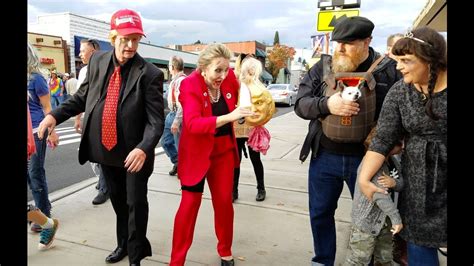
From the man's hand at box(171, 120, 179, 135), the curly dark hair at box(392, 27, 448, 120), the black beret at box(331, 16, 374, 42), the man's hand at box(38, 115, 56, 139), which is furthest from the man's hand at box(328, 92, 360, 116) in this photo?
the man's hand at box(171, 120, 179, 135)

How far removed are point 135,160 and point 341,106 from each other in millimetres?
1429

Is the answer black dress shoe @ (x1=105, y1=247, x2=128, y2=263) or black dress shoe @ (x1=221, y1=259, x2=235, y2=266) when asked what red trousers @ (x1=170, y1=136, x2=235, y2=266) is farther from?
black dress shoe @ (x1=105, y1=247, x2=128, y2=263)

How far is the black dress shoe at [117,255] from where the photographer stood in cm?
299

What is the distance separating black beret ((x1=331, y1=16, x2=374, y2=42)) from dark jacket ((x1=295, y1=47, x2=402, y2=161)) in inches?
9.0

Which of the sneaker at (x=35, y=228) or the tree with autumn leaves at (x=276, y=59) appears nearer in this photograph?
the sneaker at (x=35, y=228)

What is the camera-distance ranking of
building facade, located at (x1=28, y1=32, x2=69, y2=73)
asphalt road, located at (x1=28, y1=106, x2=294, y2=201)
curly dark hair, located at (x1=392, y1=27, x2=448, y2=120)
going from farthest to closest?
building facade, located at (x1=28, y1=32, x2=69, y2=73), asphalt road, located at (x1=28, y1=106, x2=294, y2=201), curly dark hair, located at (x1=392, y1=27, x2=448, y2=120)

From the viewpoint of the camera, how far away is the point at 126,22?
8.29 feet

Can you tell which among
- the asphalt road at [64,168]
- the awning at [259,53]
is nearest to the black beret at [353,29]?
the asphalt road at [64,168]

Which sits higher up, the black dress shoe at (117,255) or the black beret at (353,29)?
the black beret at (353,29)

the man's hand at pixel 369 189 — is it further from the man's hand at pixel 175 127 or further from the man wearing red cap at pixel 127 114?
the man's hand at pixel 175 127

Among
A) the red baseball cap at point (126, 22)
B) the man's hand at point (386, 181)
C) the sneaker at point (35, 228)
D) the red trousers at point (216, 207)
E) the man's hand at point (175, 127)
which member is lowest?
the sneaker at point (35, 228)

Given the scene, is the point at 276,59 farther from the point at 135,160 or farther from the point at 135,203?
the point at 135,160

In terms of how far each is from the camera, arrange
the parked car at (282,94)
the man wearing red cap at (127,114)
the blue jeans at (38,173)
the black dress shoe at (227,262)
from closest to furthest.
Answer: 1. the man wearing red cap at (127,114)
2. the black dress shoe at (227,262)
3. the blue jeans at (38,173)
4. the parked car at (282,94)

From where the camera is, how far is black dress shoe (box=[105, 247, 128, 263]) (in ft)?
9.82
